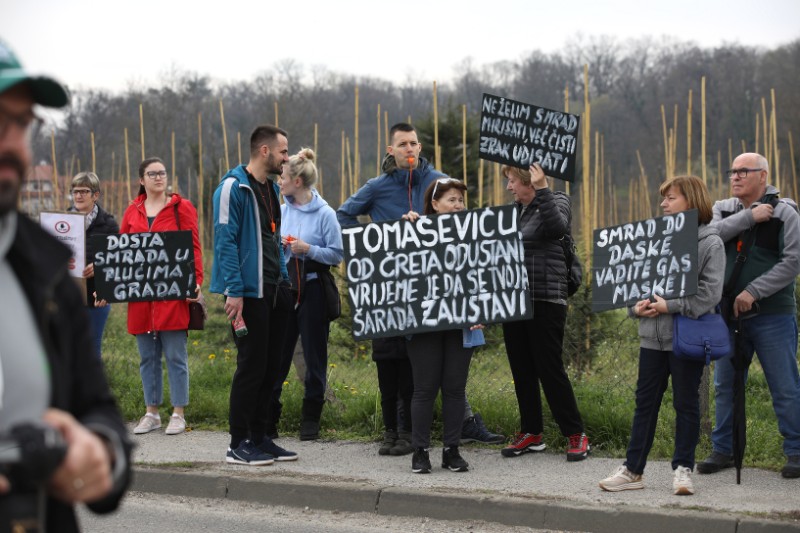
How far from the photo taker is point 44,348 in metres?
1.87

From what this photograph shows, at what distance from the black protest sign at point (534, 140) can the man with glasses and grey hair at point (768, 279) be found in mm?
A: 1151

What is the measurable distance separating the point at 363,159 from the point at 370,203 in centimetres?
4735

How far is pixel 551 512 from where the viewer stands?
6.02 metres

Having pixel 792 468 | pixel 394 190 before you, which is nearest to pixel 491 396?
pixel 394 190

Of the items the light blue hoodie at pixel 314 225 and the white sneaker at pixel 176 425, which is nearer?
the light blue hoodie at pixel 314 225

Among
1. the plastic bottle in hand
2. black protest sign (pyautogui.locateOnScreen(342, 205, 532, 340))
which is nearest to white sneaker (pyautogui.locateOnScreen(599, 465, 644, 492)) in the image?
black protest sign (pyautogui.locateOnScreen(342, 205, 532, 340))

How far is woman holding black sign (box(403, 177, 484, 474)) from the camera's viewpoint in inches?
270

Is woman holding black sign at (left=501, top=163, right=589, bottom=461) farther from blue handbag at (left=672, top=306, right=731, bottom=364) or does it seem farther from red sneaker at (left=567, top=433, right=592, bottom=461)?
blue handbag at (left=672, top=306, right=731, bottom=364)

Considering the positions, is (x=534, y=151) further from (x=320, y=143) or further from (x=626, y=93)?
(x=626, y=93)

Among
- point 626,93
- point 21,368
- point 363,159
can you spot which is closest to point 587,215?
point 21,368

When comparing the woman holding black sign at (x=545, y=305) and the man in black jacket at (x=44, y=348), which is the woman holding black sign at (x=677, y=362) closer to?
the woman holding black sign at (x=545, y=305)

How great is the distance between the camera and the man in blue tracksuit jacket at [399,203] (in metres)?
7.65

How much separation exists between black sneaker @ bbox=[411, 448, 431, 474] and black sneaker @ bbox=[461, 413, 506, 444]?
875 millimetres

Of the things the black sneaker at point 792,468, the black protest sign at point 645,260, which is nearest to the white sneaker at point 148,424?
the black protest sign at point 645,260
